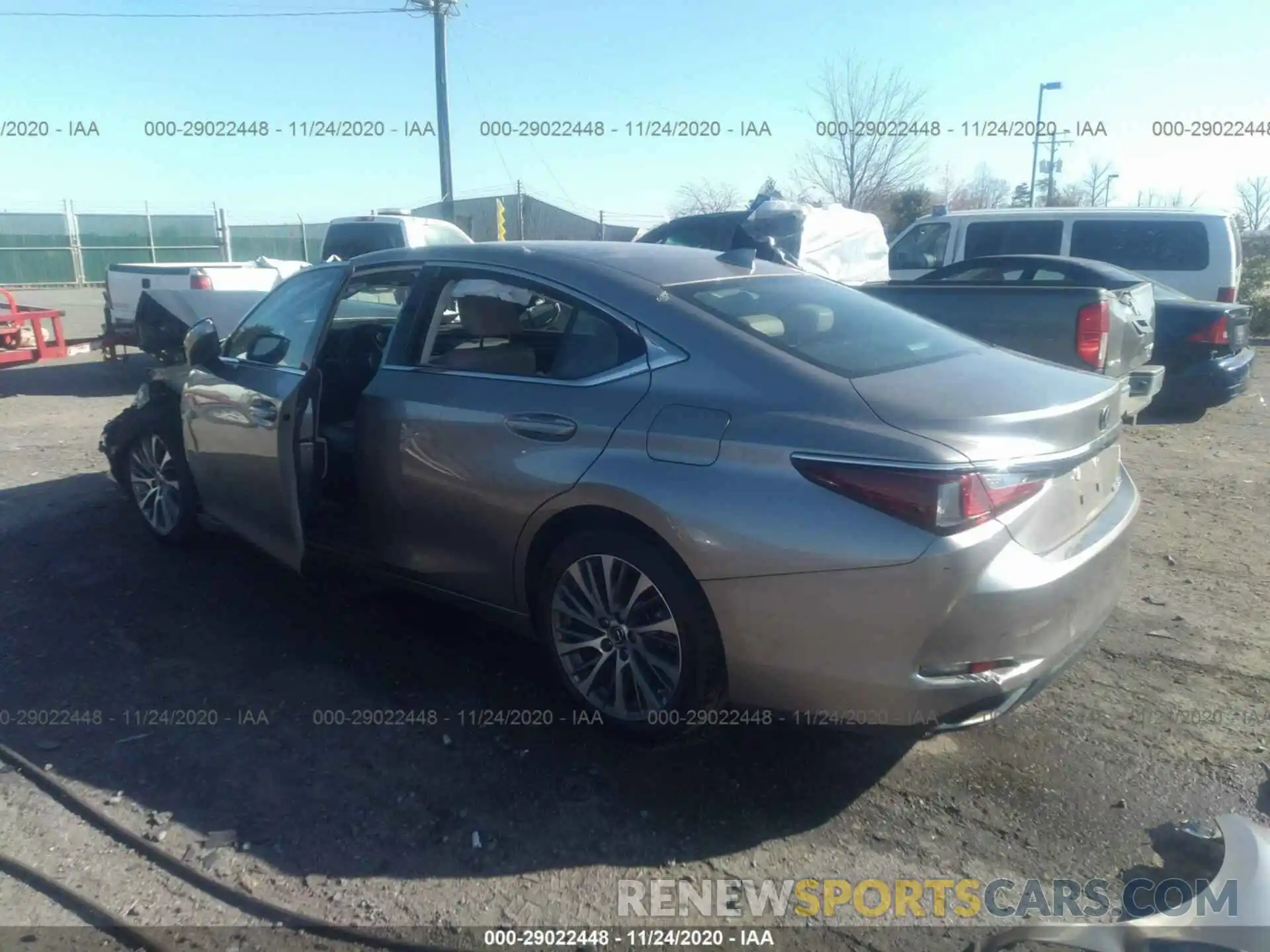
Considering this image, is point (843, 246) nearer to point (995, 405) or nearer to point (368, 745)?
point (995, 405)

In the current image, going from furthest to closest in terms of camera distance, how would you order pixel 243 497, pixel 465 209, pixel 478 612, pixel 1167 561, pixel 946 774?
pixel 465 209
pixel 1167 561
pixel 243 497
pixel 478 612
pixel 946 774

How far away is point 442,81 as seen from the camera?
71.5 ft

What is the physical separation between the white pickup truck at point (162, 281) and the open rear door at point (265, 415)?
661cm

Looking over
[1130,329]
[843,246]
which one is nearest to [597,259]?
[1130,329]

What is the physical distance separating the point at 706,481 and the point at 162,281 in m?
10.6

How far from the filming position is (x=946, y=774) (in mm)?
3350

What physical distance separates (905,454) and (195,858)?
2.35 m

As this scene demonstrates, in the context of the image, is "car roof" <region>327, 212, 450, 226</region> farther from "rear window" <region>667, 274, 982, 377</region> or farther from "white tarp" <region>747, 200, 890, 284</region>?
"rear window" <region>667, 274, 982, 377</region>

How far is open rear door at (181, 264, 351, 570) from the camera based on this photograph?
13.9ft

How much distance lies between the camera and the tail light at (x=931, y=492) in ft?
A: 8.91

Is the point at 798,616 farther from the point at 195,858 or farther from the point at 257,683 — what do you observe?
the point at 257,683

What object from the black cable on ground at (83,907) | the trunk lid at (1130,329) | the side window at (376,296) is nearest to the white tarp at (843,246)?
the trunk lid at (1130,329)

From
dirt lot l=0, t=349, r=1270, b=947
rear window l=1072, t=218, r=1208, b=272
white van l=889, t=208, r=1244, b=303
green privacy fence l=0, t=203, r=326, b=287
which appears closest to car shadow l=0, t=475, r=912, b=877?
dirt lot l=0, t=349, r=1270, b=947

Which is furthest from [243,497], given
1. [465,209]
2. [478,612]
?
[465,209]
